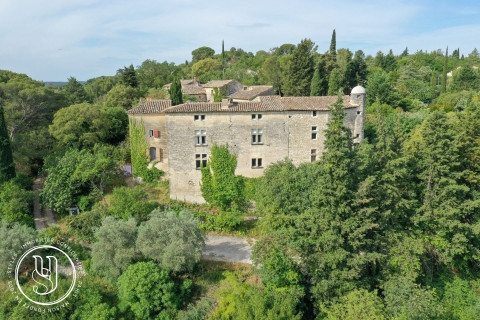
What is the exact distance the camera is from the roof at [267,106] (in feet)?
98.9

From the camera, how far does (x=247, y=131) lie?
30.8 m

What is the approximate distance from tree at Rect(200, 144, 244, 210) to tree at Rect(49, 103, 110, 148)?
15892 millimetres

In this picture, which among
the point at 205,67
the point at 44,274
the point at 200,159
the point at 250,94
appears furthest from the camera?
the point at 205,67

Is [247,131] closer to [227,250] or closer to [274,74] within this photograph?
[227,250]

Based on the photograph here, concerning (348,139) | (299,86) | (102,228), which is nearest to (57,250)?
(102,228)

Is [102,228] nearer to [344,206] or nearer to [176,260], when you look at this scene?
[176,260]

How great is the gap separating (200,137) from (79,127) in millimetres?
16794

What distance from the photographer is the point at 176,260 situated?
20.9 metres

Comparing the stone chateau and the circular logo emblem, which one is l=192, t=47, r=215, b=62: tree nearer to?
the stone chateau

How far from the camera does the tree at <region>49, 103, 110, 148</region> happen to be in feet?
120

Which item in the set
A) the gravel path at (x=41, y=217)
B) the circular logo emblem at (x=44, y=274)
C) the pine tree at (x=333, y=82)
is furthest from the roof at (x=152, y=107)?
the pine tree at (x=333, y=82)

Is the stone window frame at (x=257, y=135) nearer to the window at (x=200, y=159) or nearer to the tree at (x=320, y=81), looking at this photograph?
the window at (x=200, y=159)

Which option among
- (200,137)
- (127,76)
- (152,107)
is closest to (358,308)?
(200,137)

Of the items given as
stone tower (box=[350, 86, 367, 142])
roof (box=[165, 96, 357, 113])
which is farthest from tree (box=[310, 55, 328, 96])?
roof (box=[165, 96, 357, 113])
